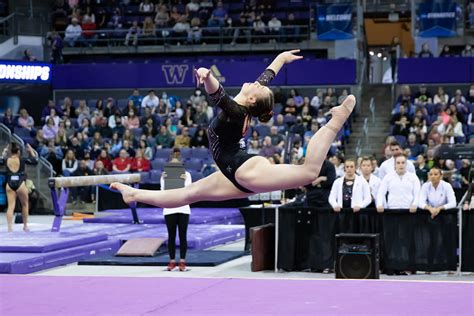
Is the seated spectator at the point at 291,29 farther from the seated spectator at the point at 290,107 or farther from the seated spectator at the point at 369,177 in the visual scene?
the seated spectator at the point at 369,177

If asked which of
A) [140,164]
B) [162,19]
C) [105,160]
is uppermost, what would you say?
[162,19]

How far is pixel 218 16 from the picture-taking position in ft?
87.9

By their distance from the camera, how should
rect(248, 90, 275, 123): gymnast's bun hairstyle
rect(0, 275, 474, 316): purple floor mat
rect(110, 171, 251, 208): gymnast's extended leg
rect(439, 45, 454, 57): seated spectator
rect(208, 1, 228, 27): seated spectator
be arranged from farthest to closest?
rect(208, 1, 228, 27): seated spectator
rect(439, 45, 454, 57): seated spectator
rect(0, 275, 474, 316): purple floor mat
rect(110, 171, 251, 208): gymnast's extended leg
rect(248, 90, 275, 123): gymnast's bun hairstyle

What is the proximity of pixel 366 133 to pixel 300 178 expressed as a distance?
53.7 feet

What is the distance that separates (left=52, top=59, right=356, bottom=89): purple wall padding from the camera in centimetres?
2407

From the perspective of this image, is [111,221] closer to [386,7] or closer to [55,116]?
[55,116]

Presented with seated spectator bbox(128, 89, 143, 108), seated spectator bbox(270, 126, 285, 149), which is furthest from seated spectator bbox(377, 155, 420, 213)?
seated spectator bbox(128, 89, 143, 108)

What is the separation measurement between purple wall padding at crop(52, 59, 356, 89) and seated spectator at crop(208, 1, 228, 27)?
5.94 ft

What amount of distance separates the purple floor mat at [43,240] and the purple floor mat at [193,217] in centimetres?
300

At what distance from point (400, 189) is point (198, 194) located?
19.4ft

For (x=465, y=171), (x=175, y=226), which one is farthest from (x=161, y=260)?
(x=465, y=171)

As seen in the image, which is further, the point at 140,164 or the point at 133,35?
the point at 133,35

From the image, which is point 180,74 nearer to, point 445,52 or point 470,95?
point 445,52

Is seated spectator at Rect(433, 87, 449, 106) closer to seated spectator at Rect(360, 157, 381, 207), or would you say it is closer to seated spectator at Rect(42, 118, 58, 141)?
seated spectator at Rect(360, 157, 381, 207)
